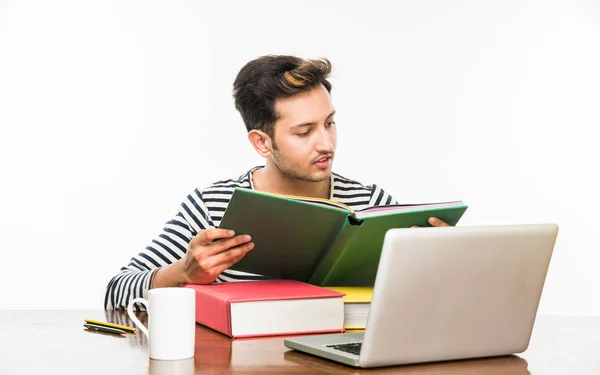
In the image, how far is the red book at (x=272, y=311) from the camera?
1283mm

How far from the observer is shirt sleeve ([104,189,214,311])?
176 centimetres

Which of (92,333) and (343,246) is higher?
(343,246)

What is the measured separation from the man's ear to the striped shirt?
9cm

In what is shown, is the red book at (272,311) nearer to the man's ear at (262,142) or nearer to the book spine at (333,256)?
the book spine at (333,256)

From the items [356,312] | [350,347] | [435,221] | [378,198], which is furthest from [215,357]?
[378,198]

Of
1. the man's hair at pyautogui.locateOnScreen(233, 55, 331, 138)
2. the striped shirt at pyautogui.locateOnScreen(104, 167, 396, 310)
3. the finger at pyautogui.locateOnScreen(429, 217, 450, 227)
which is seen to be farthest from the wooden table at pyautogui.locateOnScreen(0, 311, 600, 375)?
the man's hair at pyautogui.locateOnScreen(233, 55, 331, 138)

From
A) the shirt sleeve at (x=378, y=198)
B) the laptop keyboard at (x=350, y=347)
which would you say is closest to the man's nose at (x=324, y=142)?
→ the shirt sleeve at (x=378, y=198)

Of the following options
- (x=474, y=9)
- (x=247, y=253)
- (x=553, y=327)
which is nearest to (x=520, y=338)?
(x=553, y=327)

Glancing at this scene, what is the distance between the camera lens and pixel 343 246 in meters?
1.54

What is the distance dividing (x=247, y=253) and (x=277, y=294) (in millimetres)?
274

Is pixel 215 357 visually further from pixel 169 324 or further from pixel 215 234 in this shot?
pixel 215 234

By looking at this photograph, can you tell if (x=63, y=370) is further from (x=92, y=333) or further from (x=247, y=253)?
(x=247, y=253)

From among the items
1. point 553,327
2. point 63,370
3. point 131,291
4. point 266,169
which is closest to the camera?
point 63,370

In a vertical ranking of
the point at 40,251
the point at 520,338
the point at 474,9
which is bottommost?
the point at 40,251
